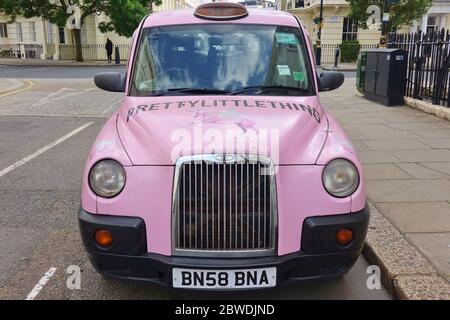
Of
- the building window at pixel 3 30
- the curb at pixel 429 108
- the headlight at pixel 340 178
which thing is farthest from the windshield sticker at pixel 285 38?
the building window at pixel 3 30

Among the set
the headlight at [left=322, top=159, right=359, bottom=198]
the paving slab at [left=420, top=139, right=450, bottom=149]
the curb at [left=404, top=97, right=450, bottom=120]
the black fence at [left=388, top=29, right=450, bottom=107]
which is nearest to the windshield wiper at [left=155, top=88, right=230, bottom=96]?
the headlight at [left=322, top=159, right=359, bottom=198]

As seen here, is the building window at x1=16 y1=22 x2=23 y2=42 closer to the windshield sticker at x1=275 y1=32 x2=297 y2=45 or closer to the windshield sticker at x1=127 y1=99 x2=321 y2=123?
the windshield sticker at x1=275 y1=32 x2=297 y2=45

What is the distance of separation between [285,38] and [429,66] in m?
7.89

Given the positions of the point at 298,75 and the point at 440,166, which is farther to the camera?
the point at 440,166

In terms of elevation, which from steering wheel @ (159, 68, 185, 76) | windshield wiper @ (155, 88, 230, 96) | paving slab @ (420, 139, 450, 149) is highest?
steering wheel @ (159, 68, 185, 76)

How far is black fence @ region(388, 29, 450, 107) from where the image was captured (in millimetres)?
10359

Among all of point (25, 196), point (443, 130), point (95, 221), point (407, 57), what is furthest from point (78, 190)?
point (407, 57)

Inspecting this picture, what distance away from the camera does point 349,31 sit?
129ft

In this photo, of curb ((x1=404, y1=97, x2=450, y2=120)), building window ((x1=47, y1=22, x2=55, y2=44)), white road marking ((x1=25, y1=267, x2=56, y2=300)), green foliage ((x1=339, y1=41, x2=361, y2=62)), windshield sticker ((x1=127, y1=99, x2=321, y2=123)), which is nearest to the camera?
white road marking ((x1=25, y1=267, x2=56, y2=300))

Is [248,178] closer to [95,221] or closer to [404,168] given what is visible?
[95,221]

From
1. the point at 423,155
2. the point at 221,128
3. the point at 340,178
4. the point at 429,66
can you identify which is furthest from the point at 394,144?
the point at 221,128

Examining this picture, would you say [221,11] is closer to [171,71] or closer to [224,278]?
[171,71]

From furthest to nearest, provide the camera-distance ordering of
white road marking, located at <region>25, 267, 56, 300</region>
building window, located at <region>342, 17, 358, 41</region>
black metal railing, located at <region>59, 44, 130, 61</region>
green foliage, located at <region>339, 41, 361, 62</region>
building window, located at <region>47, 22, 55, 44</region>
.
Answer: building window, located at <region>47, 22, 55, 44</region>, building window, located at <region>342, 17, 358, 41</region>, black metal railing, located at <region>59, 44, 130, 61</region>, green foliage, located at <region>339, 41, 361, 62</region>, white road marking, located at <region>25, 267, 56, 300</region>

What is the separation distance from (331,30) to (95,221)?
3921 centimetres
